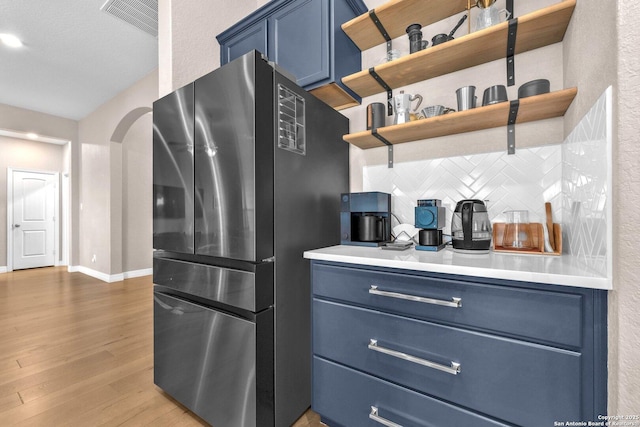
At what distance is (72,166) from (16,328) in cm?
408

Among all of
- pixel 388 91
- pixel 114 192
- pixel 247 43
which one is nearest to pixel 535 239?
A: pixel 388 91

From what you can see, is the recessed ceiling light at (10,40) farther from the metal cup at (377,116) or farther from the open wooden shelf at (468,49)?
the metal cup at (377,116)

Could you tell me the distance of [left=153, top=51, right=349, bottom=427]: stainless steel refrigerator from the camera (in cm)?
123

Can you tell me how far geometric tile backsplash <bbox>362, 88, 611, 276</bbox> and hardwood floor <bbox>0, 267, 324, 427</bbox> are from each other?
145 cm

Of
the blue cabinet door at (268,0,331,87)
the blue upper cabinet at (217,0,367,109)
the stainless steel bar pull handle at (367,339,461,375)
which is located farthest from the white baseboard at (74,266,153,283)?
the stainless steel bar pull handle at (367,339,461,375)

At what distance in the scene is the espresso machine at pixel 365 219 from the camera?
1.57 m

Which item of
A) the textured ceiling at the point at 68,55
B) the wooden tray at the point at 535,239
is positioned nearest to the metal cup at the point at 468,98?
the wooden tray at the point at 535,239

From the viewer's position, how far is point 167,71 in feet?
6.02

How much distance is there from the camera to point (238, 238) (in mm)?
1251

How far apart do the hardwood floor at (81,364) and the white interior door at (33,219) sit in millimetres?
2571

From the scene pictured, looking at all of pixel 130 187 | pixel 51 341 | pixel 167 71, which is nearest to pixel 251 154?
pixel 167 71

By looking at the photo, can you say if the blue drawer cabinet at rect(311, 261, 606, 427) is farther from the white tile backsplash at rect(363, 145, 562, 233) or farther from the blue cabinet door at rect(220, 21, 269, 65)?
the blue cabinet door at rect(220, 21, 269, 65)

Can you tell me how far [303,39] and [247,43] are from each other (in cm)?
→ 53

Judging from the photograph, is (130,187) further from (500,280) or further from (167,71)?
(500,280)
